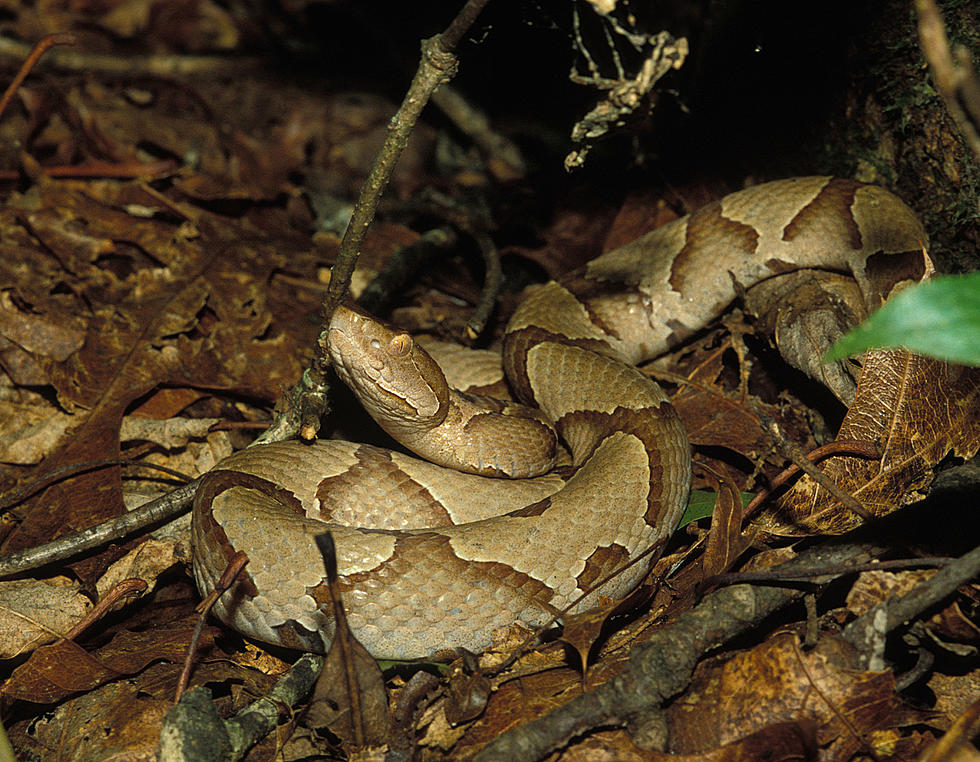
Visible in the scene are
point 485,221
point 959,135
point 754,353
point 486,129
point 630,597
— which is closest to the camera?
point 630,597

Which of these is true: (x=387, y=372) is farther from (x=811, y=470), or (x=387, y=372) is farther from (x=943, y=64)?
(x=943, y=64)

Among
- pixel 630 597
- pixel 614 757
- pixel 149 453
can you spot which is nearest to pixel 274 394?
pixel 149 453

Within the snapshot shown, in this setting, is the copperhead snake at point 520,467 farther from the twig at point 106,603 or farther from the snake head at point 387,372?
the twig at point 106,603

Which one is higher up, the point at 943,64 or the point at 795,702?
the point at 943,64

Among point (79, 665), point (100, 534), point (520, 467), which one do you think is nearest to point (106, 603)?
point (79, 665)

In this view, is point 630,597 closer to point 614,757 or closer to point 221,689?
point 614,757

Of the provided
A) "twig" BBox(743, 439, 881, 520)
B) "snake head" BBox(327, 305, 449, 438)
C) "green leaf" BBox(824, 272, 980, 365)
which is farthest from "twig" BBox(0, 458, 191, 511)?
"green leaf" BBox(824, 272, 980, 365)
